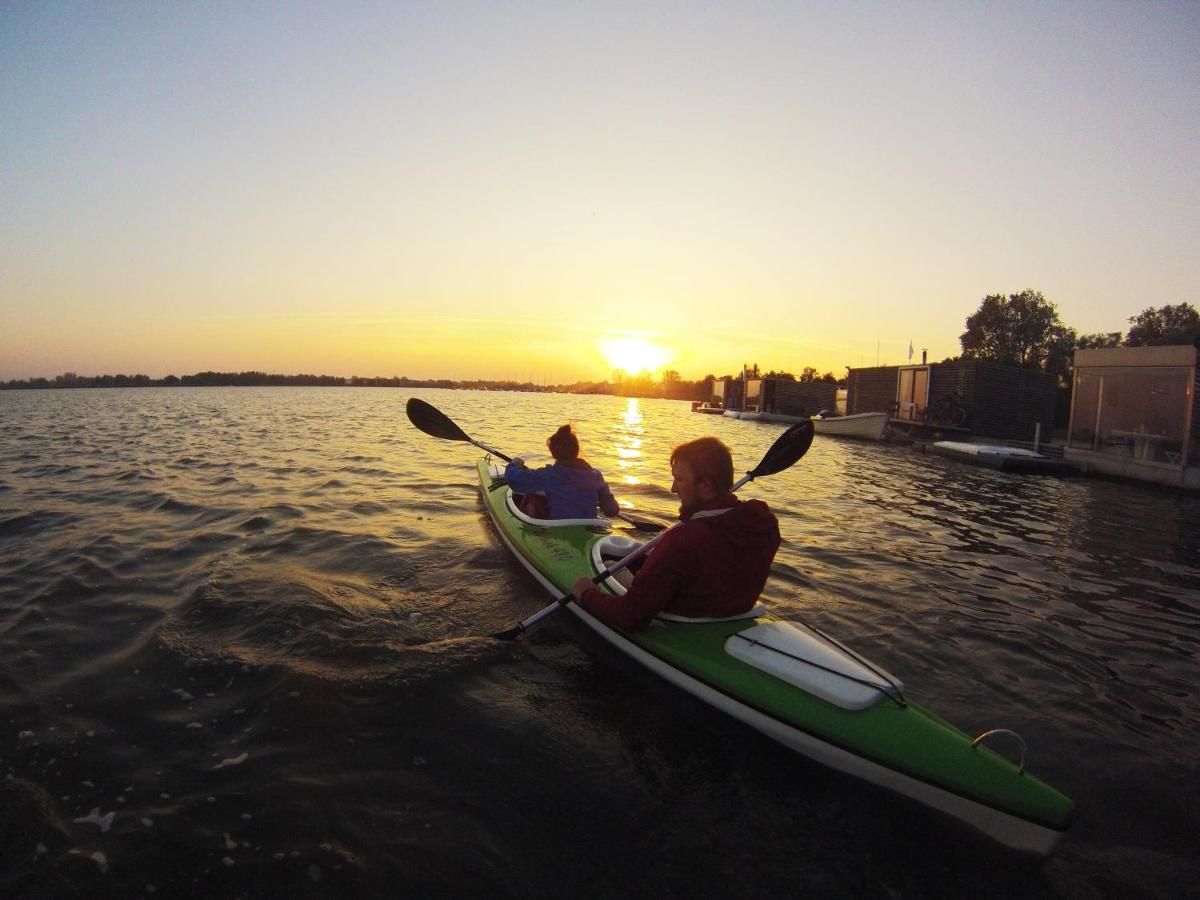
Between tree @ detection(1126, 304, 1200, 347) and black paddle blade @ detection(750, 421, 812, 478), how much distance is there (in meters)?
60.3

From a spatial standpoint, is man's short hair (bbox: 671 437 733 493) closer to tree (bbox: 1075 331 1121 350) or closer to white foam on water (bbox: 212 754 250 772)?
white foam on water (bbox: 212 754 250 772)

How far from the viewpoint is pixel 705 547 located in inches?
147

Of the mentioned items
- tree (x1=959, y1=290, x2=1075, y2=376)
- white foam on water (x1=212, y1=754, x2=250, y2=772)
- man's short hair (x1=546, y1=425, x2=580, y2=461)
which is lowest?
white foam on water (x1=212, y1=754, x2=250, y2=772)

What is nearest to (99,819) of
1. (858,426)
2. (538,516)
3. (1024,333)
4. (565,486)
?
(565,486)

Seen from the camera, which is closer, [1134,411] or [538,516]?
[538,516]

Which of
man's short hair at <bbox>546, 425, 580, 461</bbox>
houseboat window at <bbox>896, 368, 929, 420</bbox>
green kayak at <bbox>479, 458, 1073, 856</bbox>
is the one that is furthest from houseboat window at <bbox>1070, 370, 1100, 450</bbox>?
green kayak at <bbox>479, 458, 1073, 856</bbox>

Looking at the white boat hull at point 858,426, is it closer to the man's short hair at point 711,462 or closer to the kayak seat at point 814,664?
the kayak seat at point 814,664

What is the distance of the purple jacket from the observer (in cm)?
643

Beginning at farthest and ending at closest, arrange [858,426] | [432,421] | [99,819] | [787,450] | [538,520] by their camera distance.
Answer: [858,426] → [432,421] → [538,520] → [787,450] → [99,819]

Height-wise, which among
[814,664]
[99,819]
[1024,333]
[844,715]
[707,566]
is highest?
[1024,333]

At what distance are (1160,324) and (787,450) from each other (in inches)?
2656

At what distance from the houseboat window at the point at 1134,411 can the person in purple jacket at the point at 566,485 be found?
643 inches

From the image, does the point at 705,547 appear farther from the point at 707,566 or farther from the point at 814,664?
the point at 814,664

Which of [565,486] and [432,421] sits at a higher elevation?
[432,421]
